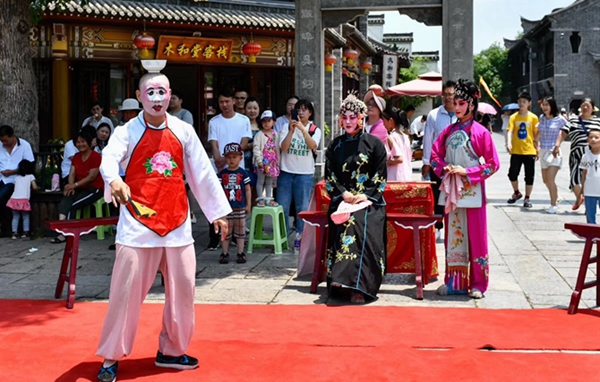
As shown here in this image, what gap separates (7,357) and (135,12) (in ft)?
43.8

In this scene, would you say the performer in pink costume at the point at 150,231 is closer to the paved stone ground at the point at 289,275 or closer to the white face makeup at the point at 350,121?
the paved stone ground at the point at 289,275

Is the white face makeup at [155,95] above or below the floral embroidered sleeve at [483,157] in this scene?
above

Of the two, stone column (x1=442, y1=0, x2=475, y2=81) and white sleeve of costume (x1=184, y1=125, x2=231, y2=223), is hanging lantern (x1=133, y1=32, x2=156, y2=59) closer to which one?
stone column (x1=442, y1=0, x2=475, y2=81)

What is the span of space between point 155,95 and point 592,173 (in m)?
5.93

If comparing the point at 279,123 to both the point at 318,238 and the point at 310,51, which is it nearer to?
the point at 310,51

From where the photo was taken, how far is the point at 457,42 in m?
11.1

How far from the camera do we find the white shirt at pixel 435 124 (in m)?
9.19

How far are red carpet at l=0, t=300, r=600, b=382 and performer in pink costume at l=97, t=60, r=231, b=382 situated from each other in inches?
8.8

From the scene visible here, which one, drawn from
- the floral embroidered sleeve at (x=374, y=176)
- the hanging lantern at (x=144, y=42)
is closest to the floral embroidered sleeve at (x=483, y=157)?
the floral embroidered sleeve at (x=374, y=176)

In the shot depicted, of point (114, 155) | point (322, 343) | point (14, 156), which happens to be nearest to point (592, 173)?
point (322, 343)

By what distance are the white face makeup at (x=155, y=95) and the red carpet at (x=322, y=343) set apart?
1.53 meters

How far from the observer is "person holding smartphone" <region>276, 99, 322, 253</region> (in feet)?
28.8

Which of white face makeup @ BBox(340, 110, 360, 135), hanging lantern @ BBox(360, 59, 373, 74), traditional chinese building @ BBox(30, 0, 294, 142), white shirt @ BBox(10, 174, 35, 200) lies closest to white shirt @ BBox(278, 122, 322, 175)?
white face makeup @ BBox(340, 110, 360, 135)

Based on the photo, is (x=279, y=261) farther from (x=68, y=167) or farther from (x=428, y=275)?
(x=68, y=167)
